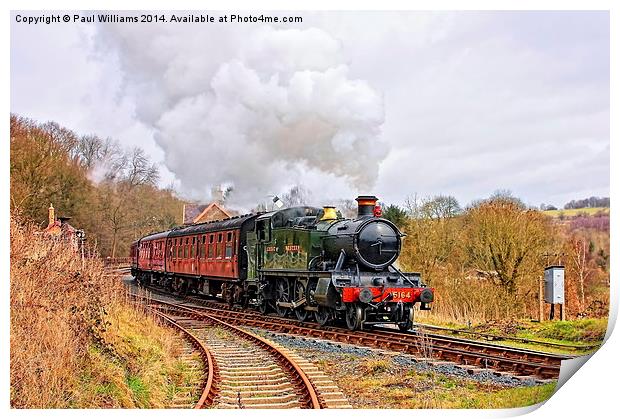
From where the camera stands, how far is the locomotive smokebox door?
9734 millimetres

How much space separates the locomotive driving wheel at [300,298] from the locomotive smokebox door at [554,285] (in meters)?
4.35

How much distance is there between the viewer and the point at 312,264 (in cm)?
1176

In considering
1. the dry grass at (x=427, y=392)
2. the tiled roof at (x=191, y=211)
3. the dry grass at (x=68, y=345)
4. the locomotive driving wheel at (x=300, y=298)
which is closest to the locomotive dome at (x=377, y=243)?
the locomotive driving wheel at (x=300, y=298)

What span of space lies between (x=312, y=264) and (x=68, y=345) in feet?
17.7

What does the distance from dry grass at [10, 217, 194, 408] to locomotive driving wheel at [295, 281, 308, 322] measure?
13.1 feet

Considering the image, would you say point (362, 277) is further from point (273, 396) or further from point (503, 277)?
point (273, 396)

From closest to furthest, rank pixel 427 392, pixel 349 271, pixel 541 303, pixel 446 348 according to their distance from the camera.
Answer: pixel 427 392 → pixel 446 348 → pixel 541 303 → pixel 349 271

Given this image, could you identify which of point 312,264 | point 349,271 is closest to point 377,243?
point 349,271

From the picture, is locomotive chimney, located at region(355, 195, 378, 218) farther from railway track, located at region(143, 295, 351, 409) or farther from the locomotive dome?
railway track, located at region(143, 295, 351, 409)

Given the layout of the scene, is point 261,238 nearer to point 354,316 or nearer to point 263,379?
point 354,316

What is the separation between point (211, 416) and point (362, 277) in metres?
4.45

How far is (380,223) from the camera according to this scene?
436 inches
